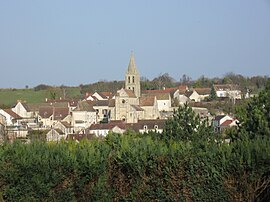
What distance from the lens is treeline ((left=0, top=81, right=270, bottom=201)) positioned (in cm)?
1404

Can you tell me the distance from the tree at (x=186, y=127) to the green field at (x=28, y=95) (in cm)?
8179

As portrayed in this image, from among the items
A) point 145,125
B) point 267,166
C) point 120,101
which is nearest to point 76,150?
point 267,166

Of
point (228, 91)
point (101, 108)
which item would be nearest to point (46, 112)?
point (101, 108)

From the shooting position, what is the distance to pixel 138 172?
1485 centimetres

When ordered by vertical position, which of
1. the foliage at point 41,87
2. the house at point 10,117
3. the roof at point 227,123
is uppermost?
the foliage at point 41,87

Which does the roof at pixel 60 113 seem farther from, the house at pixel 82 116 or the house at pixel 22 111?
the house at pixel 22 111

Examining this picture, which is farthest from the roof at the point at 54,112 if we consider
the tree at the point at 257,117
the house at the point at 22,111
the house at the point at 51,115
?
the tree at the point at 257,117

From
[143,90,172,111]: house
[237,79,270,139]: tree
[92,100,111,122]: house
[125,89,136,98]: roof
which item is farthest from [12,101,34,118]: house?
[237,79,270,139]: tree

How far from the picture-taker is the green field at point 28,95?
368 feet

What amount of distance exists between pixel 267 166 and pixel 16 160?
21.4 feet

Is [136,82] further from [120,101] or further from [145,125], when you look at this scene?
[145,125]

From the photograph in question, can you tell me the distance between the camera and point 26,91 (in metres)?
127

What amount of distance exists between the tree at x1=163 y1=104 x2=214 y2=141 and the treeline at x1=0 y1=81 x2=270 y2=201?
1058cm

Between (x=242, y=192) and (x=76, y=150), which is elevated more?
(x=76, y=150)
